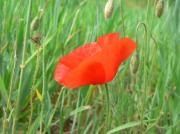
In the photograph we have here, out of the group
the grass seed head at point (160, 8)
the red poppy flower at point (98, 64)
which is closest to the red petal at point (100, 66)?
the red poppy flower at point (98, 64)

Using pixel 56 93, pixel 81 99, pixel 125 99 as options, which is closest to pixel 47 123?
pixel 81 99

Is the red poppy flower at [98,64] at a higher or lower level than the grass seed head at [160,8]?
lower

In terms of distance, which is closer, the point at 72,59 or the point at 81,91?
the point at 72,59

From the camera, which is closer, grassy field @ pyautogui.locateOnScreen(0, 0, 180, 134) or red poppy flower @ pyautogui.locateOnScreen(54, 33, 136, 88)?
red poppy flower @ pyautogui.locateOnScreen(54, 33, 136, 88)

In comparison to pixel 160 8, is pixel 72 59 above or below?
below

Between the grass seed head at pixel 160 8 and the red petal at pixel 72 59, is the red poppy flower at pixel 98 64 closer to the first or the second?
the red petal at pixel 72 59

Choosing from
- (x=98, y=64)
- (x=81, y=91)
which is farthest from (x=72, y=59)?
(x=81, y=91)

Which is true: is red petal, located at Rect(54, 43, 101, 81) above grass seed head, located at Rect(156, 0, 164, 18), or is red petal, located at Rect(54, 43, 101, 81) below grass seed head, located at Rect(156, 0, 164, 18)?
below

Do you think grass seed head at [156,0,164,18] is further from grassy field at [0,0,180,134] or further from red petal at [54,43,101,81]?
red petal at [54,43,101,81]

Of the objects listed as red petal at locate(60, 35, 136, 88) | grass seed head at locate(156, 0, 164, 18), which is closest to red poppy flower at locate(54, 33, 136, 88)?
red petal at locate(60, 35, 136, 88)

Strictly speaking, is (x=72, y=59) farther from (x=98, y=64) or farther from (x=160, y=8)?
(x=160, y=8)

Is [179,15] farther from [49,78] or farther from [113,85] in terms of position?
[49,78]

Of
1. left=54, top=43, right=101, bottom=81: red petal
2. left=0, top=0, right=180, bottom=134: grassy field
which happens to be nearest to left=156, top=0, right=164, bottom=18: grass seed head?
left=0, top=0, right=180, bottom=134: grassy field
